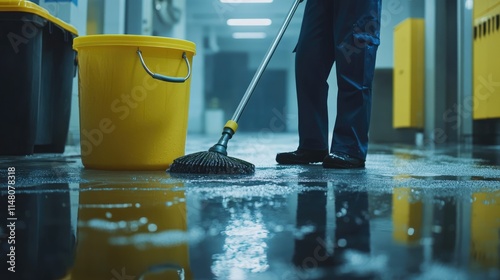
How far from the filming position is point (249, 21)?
36.0 feet

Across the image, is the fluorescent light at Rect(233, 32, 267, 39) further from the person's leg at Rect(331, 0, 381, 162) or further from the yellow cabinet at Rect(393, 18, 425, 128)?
the person's leg at Rect(331, 0, 381, 162)

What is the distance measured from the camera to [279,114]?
12.8 metres

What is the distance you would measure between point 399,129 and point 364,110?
3665mm

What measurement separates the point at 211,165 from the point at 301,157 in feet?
1.93

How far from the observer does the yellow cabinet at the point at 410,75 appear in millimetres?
4605

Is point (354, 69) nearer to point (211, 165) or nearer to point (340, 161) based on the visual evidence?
point (340, 161)

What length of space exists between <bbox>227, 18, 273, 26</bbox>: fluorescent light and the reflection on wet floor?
1001 centimetres

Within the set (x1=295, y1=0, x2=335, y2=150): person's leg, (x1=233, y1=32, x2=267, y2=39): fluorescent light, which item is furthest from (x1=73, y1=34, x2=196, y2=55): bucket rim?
(x1=233, y1=32, x2=267, y2=39): fluorescent light

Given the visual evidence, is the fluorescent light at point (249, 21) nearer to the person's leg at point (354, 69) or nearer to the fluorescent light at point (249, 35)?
the fluorescent light at point (249, 35)

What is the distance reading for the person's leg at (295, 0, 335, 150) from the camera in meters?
1.85

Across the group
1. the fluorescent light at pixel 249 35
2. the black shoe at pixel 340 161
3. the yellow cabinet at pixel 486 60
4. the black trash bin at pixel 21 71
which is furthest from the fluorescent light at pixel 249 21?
the black shoe at pixel 340 161

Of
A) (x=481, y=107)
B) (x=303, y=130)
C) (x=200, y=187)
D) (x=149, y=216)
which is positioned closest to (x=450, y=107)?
(x=481, y=107)

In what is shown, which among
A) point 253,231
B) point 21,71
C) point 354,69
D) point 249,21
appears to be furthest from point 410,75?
point 249,21

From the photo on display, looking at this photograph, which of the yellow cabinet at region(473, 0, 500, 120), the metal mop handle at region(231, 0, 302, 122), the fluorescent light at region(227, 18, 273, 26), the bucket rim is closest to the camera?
the bucket rim
